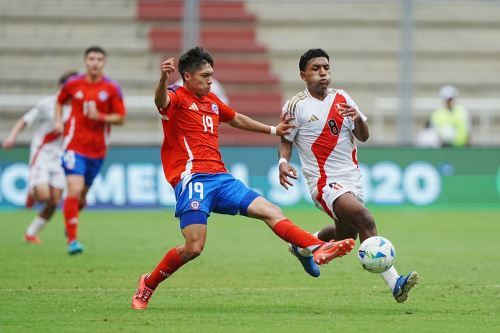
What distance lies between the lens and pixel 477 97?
26469 millimetres

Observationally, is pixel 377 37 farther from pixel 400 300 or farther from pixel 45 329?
pixel 45 329

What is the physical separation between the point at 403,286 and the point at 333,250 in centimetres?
77

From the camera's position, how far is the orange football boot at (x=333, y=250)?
8406mm

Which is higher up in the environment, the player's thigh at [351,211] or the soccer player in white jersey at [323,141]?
the soccer player in white jersey at [323,141]

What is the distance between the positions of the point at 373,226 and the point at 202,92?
1.86 meters

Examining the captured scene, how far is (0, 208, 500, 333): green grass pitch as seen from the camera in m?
8.18

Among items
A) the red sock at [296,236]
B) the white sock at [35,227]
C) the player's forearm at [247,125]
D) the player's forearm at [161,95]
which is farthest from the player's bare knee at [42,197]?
the red sock at [296,236]

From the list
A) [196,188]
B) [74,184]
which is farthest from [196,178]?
[74,184]

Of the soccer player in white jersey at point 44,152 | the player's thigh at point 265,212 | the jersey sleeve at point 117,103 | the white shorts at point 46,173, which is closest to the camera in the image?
the player's thigh at point 265,212

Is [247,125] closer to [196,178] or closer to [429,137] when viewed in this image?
[196,178]

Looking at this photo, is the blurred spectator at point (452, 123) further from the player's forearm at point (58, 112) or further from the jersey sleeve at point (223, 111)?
the jersey sleeve at point (223, 111)

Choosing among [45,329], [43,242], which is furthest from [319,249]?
[43,242]

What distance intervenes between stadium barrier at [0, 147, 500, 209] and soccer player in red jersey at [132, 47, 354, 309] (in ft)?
37.6

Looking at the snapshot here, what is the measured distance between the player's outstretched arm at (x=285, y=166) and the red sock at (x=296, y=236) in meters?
0.59
